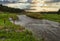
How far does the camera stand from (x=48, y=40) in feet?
36.8

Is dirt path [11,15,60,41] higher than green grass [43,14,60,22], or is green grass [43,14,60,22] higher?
dirt path [11,15,60,41]

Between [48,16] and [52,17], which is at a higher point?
[48,16]

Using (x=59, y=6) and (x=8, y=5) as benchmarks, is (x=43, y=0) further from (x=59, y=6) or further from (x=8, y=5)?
(x=8, y=5)

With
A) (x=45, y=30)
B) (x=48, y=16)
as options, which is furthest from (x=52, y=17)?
(x=45, y=30)

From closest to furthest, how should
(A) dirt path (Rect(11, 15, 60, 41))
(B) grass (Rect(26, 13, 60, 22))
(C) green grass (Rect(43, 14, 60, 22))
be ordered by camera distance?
(A) dirt path (Rect(11, 15, 60, 41)) < (B) grass (Rect(26, 13, 60, 22)) < (C) green grass (Rect(43, 14, 60, 22))

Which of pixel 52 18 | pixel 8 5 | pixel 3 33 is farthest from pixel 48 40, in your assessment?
pixel 52 18

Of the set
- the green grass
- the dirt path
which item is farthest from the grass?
the dirt path

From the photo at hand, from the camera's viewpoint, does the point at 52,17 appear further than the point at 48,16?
Yes

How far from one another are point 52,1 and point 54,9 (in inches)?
35.0

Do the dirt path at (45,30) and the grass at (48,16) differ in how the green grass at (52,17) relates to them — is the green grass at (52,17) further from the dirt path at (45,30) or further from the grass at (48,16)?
the dirt path at (45,30)

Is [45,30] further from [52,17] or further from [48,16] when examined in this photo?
[52,17]

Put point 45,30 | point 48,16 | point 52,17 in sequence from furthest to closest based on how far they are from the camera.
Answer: point 52,17 → point 48,16 → point 45,30

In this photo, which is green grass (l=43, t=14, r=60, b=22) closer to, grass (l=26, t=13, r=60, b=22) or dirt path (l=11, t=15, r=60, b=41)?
grass (l=26, t=13, r=60, b=22)

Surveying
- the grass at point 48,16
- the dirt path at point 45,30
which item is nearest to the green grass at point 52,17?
the grass at point 48,16
